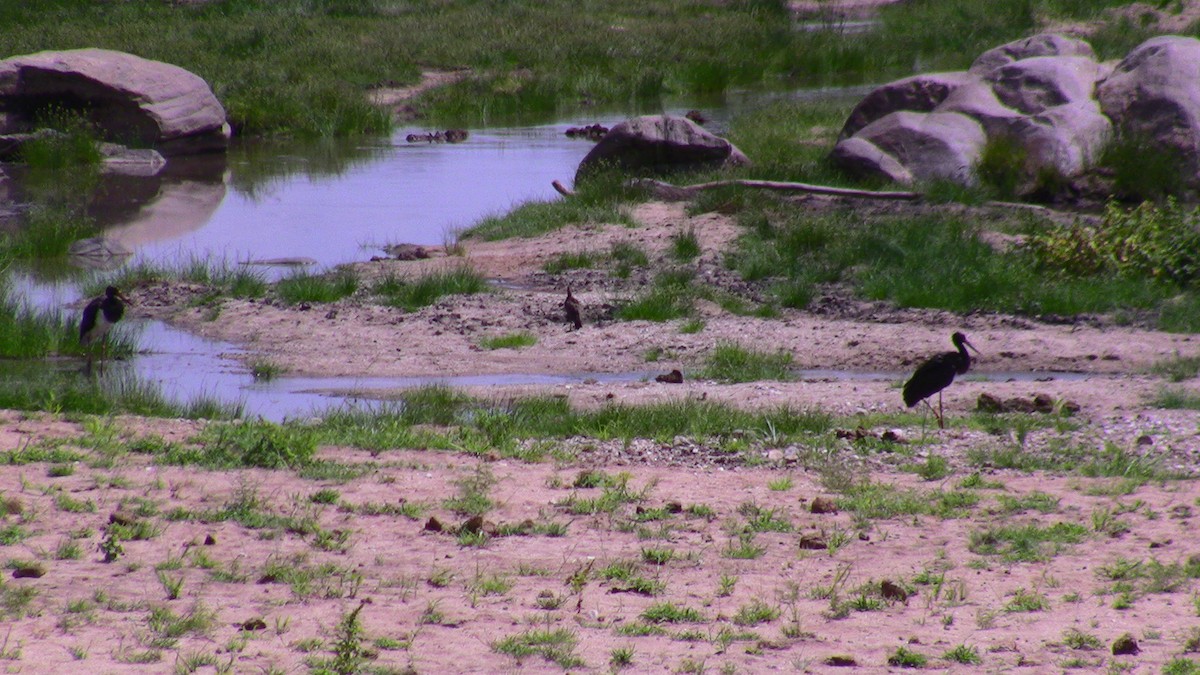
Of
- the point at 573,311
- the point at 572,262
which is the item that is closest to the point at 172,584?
the point at 573,311

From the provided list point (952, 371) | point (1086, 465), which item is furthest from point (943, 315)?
point (1086, 465)

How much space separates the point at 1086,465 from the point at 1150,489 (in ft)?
1.86

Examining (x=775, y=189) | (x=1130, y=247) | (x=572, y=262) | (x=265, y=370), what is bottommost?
(x=265, y=370)

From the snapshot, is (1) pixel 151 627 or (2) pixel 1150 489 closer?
(1) pixel 151 627

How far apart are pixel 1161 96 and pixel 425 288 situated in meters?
9.99

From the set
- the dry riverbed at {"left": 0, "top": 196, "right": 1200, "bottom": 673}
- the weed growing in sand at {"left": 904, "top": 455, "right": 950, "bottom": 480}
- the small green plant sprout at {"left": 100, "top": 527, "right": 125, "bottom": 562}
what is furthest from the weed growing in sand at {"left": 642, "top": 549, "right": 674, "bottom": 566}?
the small green plant sprout at {"left": 100, "top": 527, "right": 125, "bottom": 562}

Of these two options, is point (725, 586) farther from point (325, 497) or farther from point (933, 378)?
point (933, 378)

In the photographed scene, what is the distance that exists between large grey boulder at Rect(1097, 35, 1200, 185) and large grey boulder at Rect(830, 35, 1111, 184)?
13.4 inches

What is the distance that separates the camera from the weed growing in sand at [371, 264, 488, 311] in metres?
13.1

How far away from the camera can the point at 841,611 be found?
5281 mm

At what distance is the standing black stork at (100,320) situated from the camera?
35.3ft

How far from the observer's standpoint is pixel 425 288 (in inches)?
521

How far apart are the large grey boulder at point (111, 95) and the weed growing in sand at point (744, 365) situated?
15936 mm

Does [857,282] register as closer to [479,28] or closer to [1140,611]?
[1140,611]
